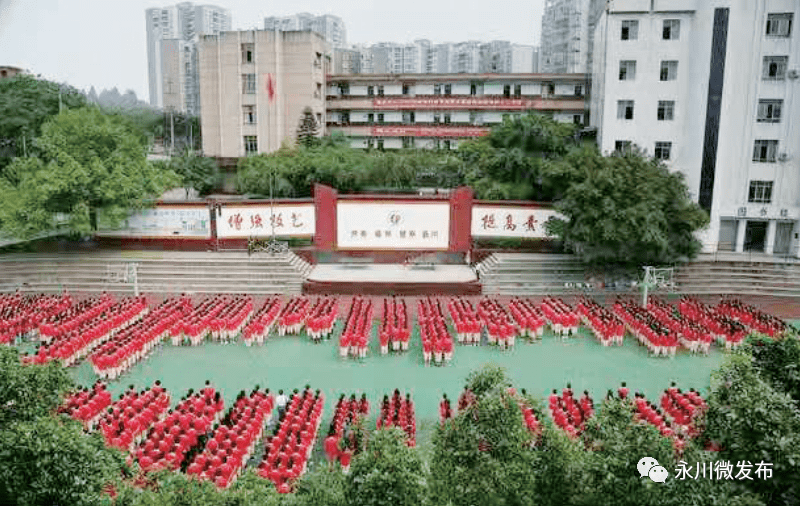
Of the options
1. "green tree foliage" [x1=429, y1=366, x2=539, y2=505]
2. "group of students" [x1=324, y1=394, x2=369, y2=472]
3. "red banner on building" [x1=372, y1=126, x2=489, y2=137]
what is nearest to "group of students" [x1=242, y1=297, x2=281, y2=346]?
"group of students" [x1=324, y1=394, x2=369, y2=472]

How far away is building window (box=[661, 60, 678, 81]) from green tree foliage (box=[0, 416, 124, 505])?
19.2 meters

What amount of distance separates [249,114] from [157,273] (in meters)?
14.4

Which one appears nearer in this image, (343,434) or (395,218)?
(343,434)

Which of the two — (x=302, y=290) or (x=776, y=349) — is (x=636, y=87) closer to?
(x=302, y=290)

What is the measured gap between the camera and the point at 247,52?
A: 2902 centimetres

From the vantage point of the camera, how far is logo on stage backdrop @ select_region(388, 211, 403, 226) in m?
18.0

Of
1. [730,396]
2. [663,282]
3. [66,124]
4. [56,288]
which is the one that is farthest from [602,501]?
[66,124]

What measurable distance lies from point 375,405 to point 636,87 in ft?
46.8

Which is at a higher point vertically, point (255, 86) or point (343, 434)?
point (255, 86)

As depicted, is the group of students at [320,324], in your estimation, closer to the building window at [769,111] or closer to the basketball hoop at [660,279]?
the basketball hoop at [660,279]

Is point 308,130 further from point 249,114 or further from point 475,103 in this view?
point 475,103

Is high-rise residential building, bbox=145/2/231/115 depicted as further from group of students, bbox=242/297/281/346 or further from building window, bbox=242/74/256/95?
group of students, bbox=242/297/281/346

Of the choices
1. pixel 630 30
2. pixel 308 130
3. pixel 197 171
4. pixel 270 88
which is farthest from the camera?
pixel 270 88

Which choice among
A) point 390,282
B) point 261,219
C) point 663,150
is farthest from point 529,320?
point 663,150
